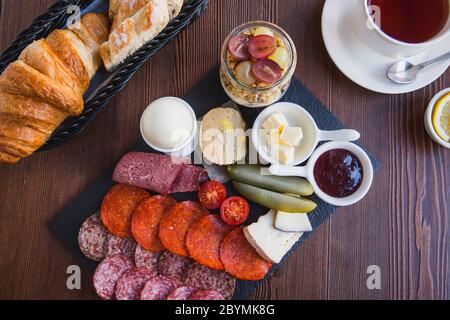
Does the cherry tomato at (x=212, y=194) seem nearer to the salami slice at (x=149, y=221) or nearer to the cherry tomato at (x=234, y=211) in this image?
the cherry tomato at (x=234, y=211)

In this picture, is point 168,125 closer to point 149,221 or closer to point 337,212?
point 149,221

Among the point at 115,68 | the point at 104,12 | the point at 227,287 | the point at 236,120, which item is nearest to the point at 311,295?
the point at 227,287

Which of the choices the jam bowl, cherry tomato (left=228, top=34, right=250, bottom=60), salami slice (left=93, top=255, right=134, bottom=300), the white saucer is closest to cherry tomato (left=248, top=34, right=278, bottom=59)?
cherry tomato (left=228, top=34, right=250, bottom=60)

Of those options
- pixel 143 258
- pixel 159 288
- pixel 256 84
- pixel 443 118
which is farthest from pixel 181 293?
pixel 443 118

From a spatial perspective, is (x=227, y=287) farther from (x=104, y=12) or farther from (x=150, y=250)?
(x=104, y=12)

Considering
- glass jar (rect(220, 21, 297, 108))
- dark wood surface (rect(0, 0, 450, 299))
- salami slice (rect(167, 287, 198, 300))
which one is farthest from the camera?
dark wood surface (rect(0, 0, 450, 299))

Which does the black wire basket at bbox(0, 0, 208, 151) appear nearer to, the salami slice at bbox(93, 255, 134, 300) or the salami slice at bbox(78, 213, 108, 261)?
the salami slice at bbox(78, 213, 108, 261)
